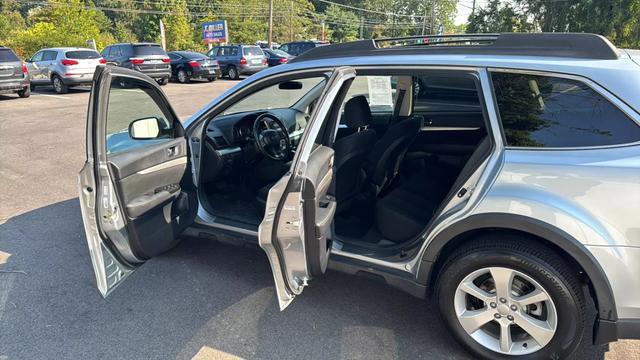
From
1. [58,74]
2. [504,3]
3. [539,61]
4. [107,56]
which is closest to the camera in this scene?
[539,61]

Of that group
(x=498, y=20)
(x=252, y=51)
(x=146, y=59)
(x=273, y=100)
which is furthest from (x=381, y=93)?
(x=498, y=20)

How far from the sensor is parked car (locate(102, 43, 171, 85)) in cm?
1630

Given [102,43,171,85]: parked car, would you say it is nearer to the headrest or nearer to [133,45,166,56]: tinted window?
[133,45,166,56]: tinted window

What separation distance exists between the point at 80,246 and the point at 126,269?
4.81 feet

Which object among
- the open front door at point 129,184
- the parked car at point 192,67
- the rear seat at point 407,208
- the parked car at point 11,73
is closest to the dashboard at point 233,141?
the open front door at point 129,184

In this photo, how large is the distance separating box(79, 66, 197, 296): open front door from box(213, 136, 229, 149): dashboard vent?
1.41ft

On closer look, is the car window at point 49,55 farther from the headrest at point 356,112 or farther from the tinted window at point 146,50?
the headrest at point 356,112

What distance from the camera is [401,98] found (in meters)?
4.22

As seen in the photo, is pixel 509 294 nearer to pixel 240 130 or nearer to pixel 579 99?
pixel 579 99

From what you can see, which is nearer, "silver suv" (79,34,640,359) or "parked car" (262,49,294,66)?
A: "silver suv" (79,34,640,359)

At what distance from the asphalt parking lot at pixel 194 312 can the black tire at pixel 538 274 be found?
13.2 inches

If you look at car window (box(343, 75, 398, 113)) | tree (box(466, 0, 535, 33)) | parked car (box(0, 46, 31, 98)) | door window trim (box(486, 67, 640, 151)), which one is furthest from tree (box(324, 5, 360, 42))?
door window trim (box(486, 67, 640, 151))

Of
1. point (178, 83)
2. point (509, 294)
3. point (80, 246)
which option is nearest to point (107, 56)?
point (178, 83)

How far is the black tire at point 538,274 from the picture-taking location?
2.07m
